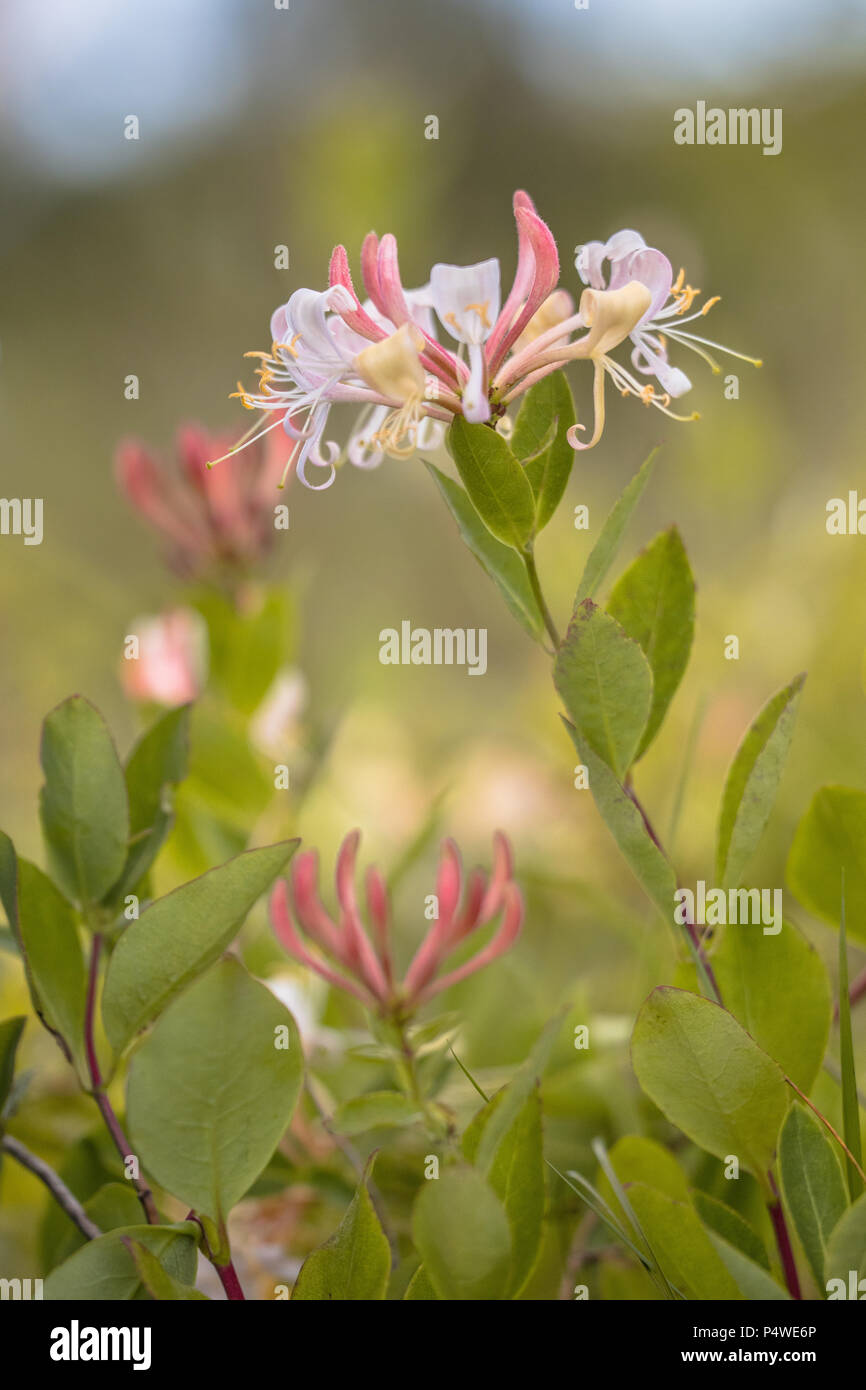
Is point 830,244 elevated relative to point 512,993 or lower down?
elevated

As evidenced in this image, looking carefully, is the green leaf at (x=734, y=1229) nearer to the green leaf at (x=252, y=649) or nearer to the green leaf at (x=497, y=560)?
the green leaf at (x=497, y=560)

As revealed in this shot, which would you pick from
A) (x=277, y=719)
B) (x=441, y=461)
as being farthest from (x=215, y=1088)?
(x=441, y=461)

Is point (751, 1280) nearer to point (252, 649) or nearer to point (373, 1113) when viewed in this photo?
point (373, 1113)

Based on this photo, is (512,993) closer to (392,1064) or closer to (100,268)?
(392,1064)

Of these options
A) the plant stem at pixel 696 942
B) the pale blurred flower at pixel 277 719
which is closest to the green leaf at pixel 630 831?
the plant stem at pixel 696 942

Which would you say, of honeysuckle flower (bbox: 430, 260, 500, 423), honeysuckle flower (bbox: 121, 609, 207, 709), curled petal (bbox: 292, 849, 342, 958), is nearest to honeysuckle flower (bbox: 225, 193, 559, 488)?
honeysuckle flower (bbox: 430, 260, 500, 423)

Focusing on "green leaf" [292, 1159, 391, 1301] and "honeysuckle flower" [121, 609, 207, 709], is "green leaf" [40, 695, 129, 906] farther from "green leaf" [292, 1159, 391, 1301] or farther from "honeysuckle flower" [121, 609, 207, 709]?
"honeysuckle flower" [121, 609, 207, 709]
